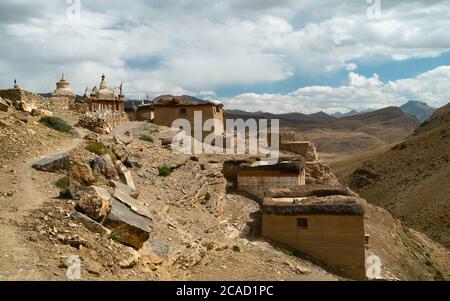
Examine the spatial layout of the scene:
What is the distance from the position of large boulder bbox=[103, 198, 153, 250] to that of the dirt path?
159 cm

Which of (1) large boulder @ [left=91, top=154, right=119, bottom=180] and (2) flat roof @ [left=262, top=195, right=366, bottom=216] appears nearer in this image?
(1) large boulder @ [left=91, top=154, right=119, bottom=180]

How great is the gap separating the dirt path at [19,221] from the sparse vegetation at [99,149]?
5.49ft

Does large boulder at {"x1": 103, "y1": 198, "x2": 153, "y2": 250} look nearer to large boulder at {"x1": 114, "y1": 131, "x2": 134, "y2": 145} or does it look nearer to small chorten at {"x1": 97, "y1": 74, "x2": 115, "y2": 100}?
large boulder at {"x1": 114, "y1": 131, "x2": 134, "y2": 145}

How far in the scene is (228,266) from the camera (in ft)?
39.5

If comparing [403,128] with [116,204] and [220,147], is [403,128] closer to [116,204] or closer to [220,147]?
[220,147]

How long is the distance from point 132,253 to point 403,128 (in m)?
149

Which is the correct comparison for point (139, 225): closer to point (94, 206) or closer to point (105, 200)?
point (105, 200)

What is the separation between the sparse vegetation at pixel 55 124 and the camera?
55.9 feet

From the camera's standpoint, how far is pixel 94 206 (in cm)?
974

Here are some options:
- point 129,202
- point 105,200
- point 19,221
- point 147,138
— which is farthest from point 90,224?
point 147,138

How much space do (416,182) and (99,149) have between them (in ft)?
111

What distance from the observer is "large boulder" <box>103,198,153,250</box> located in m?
9.80

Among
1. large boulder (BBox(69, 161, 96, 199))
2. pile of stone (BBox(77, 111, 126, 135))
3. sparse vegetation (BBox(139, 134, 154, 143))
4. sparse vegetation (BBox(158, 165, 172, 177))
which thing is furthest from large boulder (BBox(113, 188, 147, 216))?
sparse vegetation (BBox(139, 134, 154, 143))
